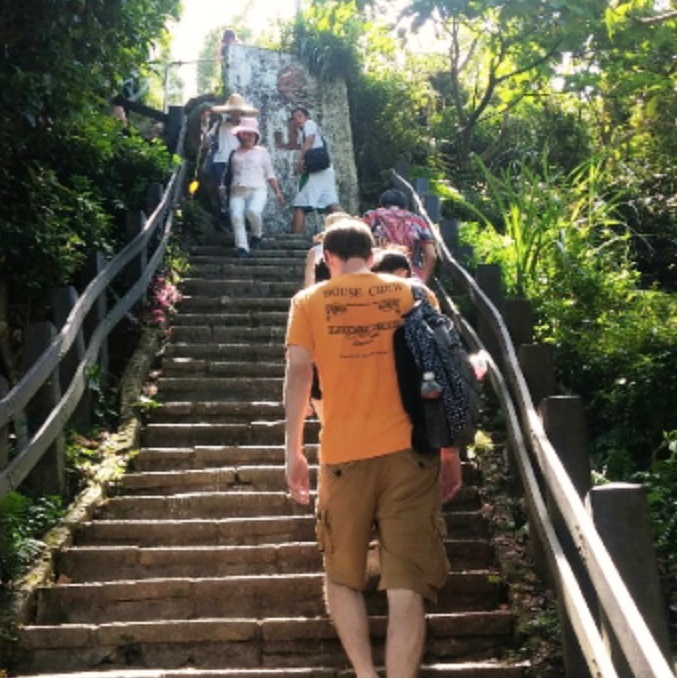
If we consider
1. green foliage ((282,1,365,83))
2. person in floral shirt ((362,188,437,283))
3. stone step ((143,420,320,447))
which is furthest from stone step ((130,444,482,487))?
green foliage ((282,1,365,83))

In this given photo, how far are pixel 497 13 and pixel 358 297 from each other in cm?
226

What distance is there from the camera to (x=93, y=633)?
4883 millimetres

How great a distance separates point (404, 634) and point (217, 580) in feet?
5.20

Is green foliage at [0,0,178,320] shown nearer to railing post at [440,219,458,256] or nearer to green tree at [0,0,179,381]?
green tree at [0,0,179,381]

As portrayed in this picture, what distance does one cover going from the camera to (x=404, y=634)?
12.8 feet

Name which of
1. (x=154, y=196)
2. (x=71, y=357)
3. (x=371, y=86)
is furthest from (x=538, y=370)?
(x=371, y=86)

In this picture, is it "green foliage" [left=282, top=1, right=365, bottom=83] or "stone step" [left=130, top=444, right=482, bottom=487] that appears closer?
"stone step" [left=130, top=444, right=482, bottom=487]

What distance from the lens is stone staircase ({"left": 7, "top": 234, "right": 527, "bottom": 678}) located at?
4.88 metres

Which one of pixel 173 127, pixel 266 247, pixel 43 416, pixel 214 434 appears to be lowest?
pixel 214 434

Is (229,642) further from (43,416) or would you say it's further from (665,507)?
(665,507)

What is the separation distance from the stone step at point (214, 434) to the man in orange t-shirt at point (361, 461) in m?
3.21

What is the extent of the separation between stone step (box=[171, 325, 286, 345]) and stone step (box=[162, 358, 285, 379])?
65 centimetres

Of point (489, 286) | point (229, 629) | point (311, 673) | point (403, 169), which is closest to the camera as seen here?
point (311, 673)

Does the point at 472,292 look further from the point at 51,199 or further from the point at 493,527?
the point at 51,199
